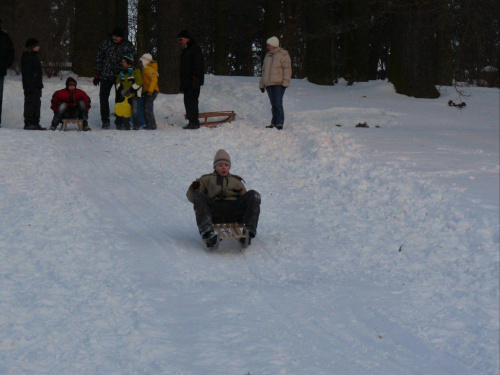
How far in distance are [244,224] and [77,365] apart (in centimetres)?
325

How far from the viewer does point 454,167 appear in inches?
411

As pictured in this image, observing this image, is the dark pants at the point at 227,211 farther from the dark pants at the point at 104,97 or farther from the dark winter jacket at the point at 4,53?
the dark winter jacket at the point at 4,53

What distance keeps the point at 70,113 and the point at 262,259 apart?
9107mm

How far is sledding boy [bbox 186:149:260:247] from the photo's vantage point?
740 centimetres

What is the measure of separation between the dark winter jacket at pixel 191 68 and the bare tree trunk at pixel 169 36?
280cm

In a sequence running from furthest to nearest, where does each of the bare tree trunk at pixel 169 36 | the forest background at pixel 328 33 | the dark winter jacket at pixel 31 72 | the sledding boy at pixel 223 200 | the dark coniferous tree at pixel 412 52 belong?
the bare tree trunk at pixel 169 36, the dark coniferous tree at pixel 412 52, the dark winter jacket at pixel 31 72, the forest background at pixel 328 33, the sledding boy at pixel 223 200

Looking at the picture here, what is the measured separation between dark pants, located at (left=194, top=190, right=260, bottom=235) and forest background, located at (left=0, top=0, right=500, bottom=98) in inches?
261

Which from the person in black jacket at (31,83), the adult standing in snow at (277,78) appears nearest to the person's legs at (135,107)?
the person in black jacket at (31,83)

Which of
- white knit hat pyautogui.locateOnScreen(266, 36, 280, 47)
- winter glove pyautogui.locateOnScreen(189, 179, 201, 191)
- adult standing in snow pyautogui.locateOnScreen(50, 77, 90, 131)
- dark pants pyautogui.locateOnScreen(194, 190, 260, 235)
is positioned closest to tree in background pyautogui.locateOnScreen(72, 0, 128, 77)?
adult standing in snow pyautogui.locateOnScreen(50, 77, 90, 131)

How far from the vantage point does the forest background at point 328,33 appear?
1405 centimetres

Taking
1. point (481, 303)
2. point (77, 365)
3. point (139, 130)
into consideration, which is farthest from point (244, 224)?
point (139, 130)

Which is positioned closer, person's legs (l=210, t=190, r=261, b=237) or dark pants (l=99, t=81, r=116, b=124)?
person's legs (l=210, t=190, r=261, b=237)

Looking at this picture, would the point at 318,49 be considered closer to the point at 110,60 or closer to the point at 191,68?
the point at 191,68

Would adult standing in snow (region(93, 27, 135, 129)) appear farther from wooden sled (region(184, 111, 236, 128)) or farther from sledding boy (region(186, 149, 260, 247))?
sledding boy (region(186, 149, 260, 247))
